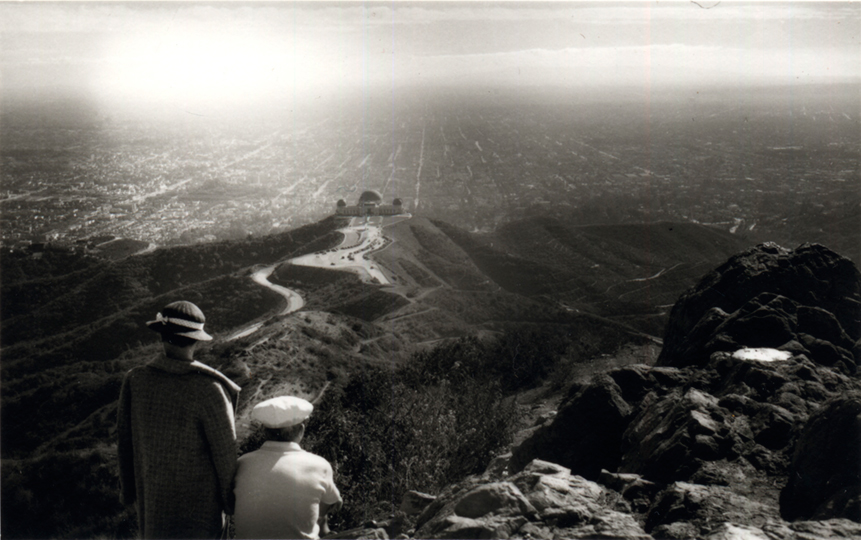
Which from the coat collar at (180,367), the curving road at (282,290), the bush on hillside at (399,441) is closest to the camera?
the coat collar at (180,367)

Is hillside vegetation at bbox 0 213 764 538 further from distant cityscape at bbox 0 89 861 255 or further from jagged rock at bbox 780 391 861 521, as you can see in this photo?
distant cityscape at bbox 0 89 861 255

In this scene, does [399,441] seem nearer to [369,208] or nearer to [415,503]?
[415,503]

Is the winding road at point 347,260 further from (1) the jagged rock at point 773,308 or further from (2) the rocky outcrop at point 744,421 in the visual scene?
(2) the rocky outcrop at point 744,421

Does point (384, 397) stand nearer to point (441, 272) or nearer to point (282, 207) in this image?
point (441, 272)

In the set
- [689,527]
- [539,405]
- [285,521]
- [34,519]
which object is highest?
[285,521]

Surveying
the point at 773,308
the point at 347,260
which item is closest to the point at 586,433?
the point at 773,308

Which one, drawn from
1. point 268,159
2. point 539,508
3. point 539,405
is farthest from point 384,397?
point 268,159

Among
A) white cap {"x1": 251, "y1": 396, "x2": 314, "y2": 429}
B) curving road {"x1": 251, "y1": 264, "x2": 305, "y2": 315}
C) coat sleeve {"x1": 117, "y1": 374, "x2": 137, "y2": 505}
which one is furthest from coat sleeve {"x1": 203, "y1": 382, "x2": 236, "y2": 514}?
curving road {"x1": 251, "y1": 264, "x2": 305, "y2": 315}

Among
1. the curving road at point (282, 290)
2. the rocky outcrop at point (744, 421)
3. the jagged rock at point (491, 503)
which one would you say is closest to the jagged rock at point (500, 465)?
the rocky outcrop at point (744, 421)
